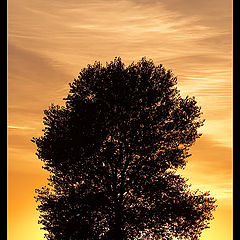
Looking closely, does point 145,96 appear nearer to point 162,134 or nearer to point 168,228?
point 162,134

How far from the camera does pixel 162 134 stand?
43031 millimetres

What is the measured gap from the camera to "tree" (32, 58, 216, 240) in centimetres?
4188

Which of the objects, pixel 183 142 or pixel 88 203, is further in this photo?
pixel 183 142

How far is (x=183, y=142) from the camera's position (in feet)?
145

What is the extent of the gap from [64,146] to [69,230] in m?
8.24

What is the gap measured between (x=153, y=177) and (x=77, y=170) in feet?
24.9

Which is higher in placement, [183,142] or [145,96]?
[145,96]

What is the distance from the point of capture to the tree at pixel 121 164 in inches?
1649

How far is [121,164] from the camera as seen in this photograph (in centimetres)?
4212
